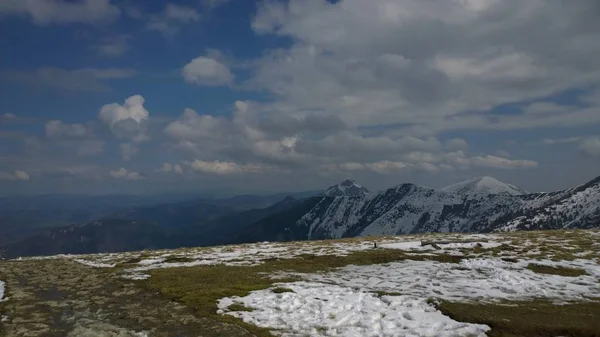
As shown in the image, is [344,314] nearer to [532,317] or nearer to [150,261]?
[532,317]

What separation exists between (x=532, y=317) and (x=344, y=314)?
7922 millimetres

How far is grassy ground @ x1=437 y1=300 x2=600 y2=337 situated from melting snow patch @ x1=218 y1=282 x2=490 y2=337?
0.77m

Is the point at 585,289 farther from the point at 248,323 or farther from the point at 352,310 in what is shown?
the point at 248,323

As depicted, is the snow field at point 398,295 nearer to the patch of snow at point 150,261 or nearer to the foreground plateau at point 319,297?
the foreground plateau at point 319,297

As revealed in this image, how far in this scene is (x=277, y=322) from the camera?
1658 cm

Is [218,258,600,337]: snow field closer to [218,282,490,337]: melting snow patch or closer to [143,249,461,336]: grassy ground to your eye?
[218,282,490,337]: melting snow patch

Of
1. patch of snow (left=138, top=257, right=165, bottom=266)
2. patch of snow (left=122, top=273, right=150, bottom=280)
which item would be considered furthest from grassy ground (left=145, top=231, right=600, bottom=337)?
patch of snow (left=138, top=257, right=165, bottom=266)

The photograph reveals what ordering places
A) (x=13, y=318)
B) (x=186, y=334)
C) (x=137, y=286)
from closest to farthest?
1. (x=186, y=334)
2. (x=13, y=318)
3. (x=137, y=286)

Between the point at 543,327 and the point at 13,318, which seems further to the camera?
the point at 13,318

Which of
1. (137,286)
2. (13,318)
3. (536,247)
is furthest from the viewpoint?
(536,247)

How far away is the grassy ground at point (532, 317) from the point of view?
15.0m

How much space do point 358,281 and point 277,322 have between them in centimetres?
1054

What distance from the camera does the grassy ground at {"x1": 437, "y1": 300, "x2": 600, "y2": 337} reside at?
15.0m

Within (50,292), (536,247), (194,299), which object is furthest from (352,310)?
(536,247)
